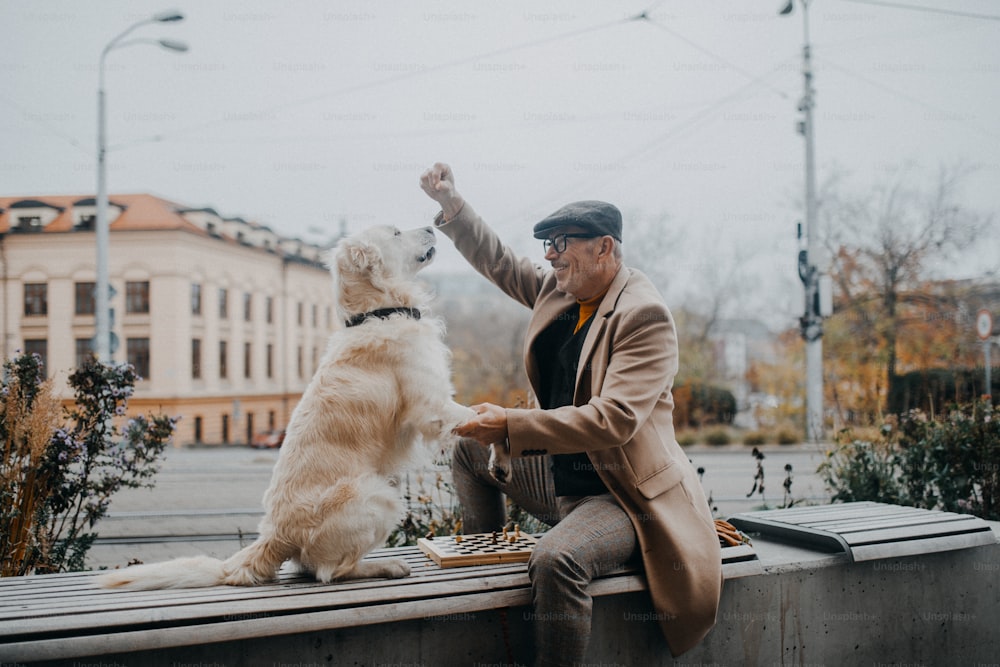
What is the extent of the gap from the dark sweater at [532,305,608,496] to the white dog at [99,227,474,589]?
0.53 m

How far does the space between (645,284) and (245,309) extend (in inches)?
967

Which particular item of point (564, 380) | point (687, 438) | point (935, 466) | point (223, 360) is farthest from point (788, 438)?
point (223, 360)

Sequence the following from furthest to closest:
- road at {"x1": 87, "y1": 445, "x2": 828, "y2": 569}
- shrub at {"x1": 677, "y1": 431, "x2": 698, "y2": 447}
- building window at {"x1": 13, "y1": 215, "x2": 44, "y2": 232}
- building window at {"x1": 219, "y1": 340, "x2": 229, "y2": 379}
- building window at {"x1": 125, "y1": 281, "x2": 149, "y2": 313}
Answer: building window at {"x1": 219, "y1": 340, "x2": 229, "y2": 379} → building window at {"x1": 125, "y1": 281, "x2": 149, "y2": 313} → shrub at {"x1": 677, "y1": 431, "x2": 698, "y2": 447} → building window at {"x1": 13, "y1": 215, "x2": 44, "y2": 232} → road at {"x1": 87, "y1": 445, "x2": 828, "y2": 569}

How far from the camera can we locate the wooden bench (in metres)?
2.01

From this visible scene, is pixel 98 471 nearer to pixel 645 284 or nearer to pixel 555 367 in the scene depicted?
pixel 555 367

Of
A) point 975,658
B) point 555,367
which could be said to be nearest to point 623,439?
point 555,367

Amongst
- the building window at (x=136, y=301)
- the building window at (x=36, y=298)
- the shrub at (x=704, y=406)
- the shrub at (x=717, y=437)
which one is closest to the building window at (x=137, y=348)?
the building window at (x=136, y=301)

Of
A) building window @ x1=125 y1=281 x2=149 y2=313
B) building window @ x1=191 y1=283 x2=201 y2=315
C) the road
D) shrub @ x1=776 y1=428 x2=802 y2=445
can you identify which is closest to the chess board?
the road

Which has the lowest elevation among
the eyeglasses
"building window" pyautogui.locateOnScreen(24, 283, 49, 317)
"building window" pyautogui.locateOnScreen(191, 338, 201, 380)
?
"building window" pyautogui.locateOnScreen(191, 338, 201, 380)

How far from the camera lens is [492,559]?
2.73 m

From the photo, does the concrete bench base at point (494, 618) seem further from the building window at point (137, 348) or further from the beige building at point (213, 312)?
the building window at point (137, 348)

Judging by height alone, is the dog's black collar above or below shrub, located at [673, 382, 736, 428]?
above

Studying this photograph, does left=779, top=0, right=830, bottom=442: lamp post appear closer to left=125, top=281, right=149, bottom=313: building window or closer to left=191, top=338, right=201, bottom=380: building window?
left=191, top=338, right=201, bottom=380: building window

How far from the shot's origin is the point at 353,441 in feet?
8.23
